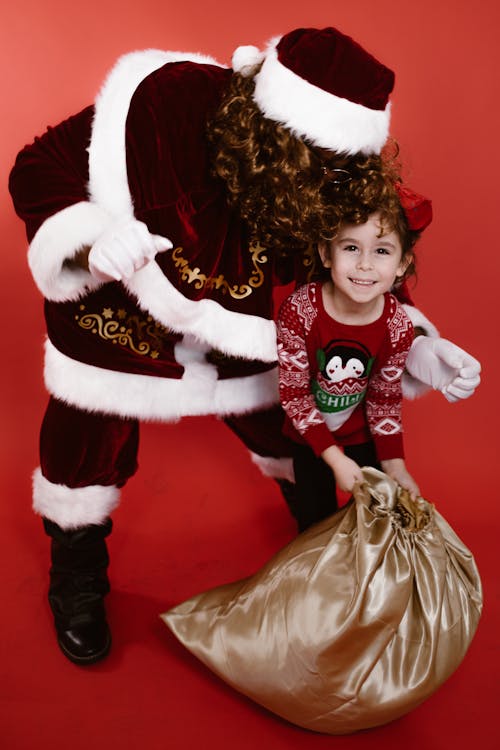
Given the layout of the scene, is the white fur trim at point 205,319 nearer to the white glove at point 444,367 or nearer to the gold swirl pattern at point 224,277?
the gold swirl pattern at point 224,277

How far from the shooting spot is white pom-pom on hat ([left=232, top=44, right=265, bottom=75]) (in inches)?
47.6

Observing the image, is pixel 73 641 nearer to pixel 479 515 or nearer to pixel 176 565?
pixel 176 565

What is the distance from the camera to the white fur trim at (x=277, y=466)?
5.68ft

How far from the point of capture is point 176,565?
5.68 feet

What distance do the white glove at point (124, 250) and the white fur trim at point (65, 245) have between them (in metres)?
0.13

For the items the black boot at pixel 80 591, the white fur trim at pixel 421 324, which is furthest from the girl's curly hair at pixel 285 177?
the black boot at pixel 80 591

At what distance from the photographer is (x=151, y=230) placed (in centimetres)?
122

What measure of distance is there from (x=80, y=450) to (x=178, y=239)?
44cm

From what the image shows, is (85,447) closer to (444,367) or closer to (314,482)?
(314,482)

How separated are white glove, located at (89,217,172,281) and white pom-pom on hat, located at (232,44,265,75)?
0.35m

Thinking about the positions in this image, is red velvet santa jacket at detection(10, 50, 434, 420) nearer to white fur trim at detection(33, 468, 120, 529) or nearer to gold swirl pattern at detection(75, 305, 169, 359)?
gold swirl pattern at detection(75, 305, 169, 359)

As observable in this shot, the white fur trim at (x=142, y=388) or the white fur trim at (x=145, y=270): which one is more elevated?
the white fur trim at (x=145, y=270)

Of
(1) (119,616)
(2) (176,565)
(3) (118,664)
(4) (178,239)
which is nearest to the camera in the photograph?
(4) (178,239)

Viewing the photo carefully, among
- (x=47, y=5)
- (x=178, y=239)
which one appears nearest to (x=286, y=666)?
(x=178, y=239)
